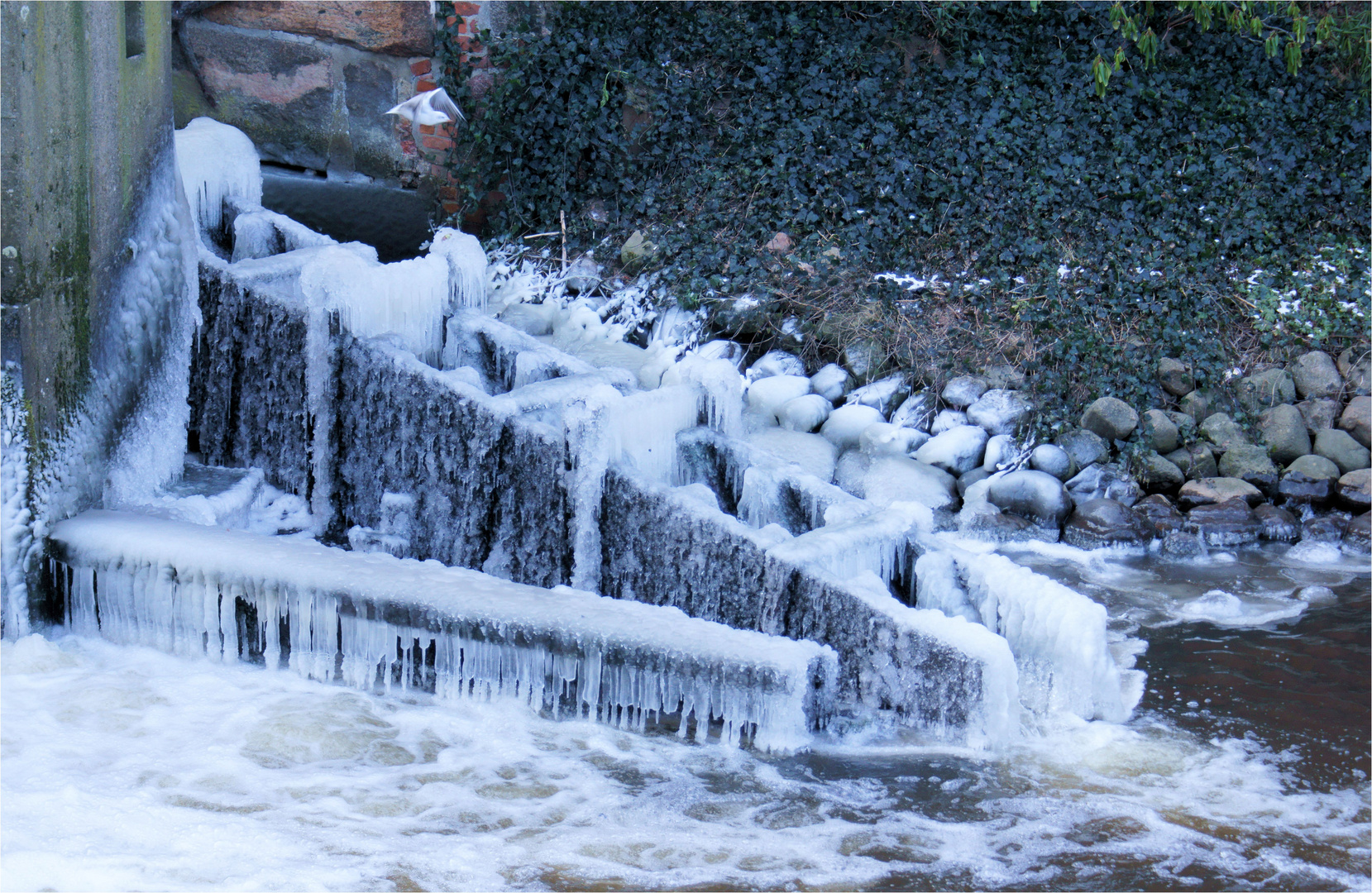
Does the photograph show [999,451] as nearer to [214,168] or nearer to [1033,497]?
[1033,497]

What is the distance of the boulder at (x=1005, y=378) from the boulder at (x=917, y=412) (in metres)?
0.32

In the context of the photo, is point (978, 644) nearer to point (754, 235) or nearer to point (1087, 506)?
point (1087, 506)

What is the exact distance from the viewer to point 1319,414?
6.83 m

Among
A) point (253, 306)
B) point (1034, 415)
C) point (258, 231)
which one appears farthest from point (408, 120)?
point (1034, 415)

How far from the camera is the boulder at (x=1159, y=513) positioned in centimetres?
626

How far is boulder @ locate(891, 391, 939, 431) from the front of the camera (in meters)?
6.82

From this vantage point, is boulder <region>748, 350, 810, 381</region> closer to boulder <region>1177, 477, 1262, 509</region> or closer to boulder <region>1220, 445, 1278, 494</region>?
boulder <region>1177, 477, 1262, 509</region>

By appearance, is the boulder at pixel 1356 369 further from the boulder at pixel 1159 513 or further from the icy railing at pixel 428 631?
the icy railing at pixel 428 631

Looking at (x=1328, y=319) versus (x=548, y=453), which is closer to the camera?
(x=548, y=453)

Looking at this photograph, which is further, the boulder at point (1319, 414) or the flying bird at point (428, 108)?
the flying bird at point (428, 108)

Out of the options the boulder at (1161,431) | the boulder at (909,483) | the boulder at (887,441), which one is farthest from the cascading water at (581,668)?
the boulder at (887,441)

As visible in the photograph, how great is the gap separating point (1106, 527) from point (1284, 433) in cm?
132

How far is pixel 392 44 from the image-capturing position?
731 centimetres

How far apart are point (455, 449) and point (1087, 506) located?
10.4 feet
